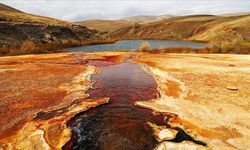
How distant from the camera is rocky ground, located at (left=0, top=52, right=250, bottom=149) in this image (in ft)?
24.9

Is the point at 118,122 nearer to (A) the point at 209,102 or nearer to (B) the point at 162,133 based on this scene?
(B) the point at 162,133

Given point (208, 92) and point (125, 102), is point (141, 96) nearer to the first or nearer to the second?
point (125, 102)

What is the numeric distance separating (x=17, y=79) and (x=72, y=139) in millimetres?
8544

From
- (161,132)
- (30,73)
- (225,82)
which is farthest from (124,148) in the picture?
(30,73)

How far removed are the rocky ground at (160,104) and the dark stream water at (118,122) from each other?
326 millimetres

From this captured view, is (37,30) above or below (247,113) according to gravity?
above

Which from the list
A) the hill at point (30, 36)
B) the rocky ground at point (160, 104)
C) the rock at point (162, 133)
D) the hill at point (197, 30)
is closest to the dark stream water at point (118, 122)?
the rock at point (162, 133)

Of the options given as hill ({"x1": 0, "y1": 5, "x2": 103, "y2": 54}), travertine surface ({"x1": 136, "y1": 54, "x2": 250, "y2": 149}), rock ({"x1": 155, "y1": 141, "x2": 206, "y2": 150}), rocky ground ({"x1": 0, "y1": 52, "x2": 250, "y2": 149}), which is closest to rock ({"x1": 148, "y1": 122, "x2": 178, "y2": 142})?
rocky ground ({"x1": 0, "y1": 52, "x2": 250, "y2": 149})

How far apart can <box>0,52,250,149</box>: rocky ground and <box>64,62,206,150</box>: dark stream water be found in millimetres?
326

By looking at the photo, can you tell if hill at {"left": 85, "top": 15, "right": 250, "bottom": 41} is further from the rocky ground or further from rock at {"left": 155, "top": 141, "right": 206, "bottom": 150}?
rock at {"left": 155, "top": 141, "right": 206, "bottom": 150}

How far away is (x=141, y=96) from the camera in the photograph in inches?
470

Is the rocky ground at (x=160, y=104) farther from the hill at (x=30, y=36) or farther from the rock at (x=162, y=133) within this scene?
the hill at (x=30, y=36)

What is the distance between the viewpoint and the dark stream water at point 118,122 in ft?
24.4

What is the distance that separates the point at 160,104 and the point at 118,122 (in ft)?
7.83
